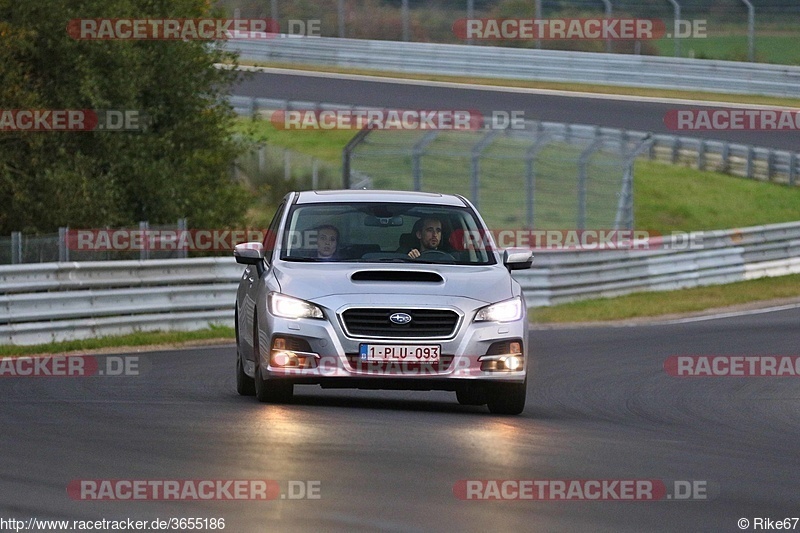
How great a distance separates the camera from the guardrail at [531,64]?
40.4 m

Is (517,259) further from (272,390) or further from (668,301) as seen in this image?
(668,301)

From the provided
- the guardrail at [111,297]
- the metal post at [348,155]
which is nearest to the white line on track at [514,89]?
the metal post at [348,155]

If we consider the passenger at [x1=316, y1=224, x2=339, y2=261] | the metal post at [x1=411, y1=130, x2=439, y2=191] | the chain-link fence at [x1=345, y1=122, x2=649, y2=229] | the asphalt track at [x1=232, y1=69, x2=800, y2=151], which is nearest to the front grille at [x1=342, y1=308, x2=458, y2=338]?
the passenger at [x1=316, y1=224, x2=339, y2=261]

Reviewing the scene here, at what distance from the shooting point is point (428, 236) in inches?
456

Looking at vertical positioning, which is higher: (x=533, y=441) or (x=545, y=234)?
(x=533, y=441)

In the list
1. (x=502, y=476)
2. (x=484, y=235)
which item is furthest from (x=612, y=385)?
(x=502, y=476)

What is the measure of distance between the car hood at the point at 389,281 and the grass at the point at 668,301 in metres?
12.3

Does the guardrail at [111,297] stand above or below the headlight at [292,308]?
below

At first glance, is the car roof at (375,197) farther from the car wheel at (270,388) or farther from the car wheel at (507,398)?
the car wheel at (507,398)

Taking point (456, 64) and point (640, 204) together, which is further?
point (456, 64)

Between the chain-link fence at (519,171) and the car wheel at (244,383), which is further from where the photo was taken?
the chain-link fence at (519,171)

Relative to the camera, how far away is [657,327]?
21422mm

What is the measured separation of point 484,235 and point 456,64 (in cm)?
3243

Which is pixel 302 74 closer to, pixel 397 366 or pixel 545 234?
pixel 545 234
